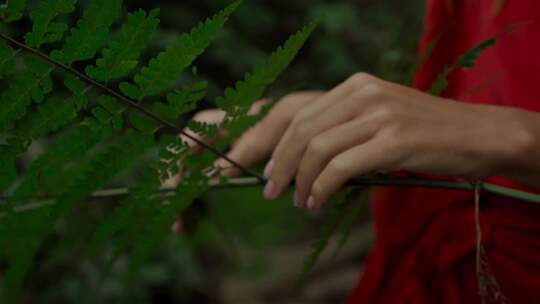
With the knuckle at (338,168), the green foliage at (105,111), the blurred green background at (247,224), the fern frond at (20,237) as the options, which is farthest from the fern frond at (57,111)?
the blurred green background at (247,224)

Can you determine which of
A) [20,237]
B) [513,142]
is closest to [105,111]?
[20,237]

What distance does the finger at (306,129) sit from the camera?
57 cm

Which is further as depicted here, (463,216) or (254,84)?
(463,216)

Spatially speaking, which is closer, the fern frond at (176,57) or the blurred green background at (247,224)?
the fern frond at (176,57)

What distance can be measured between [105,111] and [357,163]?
21cm

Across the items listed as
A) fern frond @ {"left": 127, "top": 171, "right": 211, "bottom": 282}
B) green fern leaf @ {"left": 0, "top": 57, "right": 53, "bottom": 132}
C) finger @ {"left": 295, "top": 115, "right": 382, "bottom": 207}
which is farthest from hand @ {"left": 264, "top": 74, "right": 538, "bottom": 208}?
green fern leaf @ {"left": 0, "top": 57, "right": 53, "bottom": 132}

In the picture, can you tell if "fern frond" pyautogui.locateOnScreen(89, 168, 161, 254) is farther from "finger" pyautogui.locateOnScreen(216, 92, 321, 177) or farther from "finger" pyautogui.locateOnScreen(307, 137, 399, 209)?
"finger" pyautogui.locateOnScreen(216, 92, 321, 177)

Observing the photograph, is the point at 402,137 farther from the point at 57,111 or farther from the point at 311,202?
the point at 57,111

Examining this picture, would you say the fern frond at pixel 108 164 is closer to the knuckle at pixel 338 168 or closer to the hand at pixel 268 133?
the knuckle at pixel 338 168

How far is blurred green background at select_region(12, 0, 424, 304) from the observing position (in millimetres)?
1271

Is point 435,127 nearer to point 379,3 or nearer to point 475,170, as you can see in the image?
point 475,170

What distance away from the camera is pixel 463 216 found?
0.84 meters

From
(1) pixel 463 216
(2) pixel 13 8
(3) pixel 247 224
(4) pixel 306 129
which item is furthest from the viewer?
(3) pixel 247 224

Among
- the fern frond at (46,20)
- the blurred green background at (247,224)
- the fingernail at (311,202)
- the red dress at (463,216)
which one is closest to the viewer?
the fern frond at (46,20)
